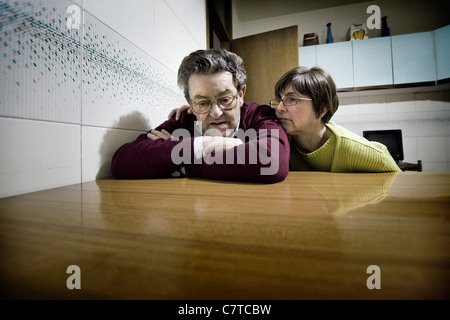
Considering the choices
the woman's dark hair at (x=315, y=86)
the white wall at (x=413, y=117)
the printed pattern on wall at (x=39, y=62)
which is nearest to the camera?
the printed pattern on wall at (x=39, y=62)

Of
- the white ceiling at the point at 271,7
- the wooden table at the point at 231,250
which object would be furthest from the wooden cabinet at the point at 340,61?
the wooden table at the point at 231,250

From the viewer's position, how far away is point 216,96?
0.80m

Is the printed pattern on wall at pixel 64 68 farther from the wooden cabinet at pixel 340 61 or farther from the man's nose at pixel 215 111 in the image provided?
the wooden cabinet at pixel 340 61

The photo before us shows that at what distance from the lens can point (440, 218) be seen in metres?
0.25

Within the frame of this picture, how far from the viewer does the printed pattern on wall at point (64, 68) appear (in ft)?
1.49

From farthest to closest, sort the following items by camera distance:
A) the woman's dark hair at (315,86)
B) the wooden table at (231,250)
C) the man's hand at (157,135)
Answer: the woman's dark hair at (315,86), the man's hand at (157,135), the wooden table at (231,250)

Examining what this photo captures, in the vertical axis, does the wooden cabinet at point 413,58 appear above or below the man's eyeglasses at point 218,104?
above

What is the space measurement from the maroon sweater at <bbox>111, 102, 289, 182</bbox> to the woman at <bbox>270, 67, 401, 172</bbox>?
0.21 metres

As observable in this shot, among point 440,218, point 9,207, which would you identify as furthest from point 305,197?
point 9,207

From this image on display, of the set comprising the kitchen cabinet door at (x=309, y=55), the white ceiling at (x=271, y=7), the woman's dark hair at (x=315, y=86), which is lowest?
the woman's dark hair at (x=315, y=86)

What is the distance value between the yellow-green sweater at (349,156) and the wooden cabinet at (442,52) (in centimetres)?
243

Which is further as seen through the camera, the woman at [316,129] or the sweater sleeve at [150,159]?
the woman at [316,129]

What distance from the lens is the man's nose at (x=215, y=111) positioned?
0.80m

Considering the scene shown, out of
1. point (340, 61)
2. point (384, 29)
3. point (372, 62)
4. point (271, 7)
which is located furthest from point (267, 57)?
point (384, 29)
